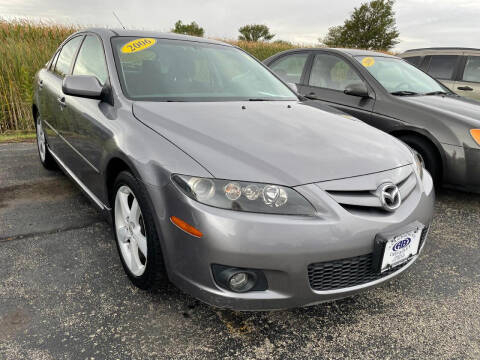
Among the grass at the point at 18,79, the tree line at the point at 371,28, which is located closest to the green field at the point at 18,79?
the grass at the point at 18,79

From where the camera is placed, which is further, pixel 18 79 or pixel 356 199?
pixel 18 79

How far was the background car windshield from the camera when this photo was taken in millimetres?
4211

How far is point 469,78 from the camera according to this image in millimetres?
6496

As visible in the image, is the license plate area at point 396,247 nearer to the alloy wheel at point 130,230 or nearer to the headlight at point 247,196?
the headlight at point 247,196

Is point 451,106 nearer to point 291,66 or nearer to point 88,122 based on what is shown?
point 291,66

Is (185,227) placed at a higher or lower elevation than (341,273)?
higher

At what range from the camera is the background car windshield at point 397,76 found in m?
4.21

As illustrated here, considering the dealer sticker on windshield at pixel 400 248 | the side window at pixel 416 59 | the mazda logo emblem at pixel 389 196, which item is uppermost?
the side window at pixel 416 59

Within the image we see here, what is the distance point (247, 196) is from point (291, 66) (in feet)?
12.7

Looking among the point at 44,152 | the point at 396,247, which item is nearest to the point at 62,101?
the point at 44,152

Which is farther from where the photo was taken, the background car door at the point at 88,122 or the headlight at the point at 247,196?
the background car door at the point at 88,122

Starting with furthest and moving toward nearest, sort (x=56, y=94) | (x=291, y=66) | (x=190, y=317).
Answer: (x=291, y=66)
(x=56, y=94)
(x=190, y=317)

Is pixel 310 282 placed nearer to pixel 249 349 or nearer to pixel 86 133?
pixel 249 349

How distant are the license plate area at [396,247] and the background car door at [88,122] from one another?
1568mm
